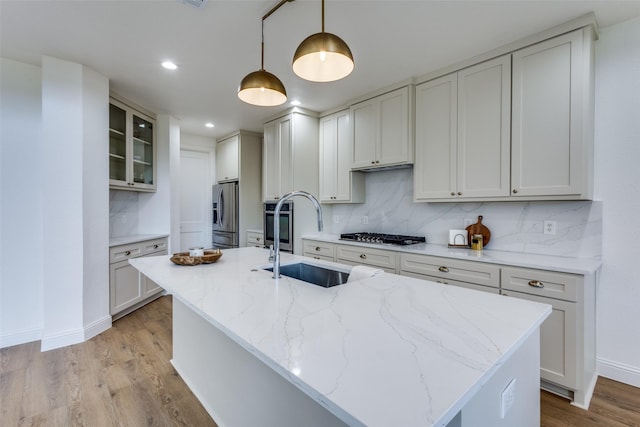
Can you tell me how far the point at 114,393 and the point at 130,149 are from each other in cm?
264

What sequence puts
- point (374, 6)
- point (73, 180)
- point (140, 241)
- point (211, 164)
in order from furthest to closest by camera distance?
1. point (211, 164)
2. point (140, 241)
3. point (73, 180)
4. point (374, 6)

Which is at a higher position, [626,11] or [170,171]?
[626,11]

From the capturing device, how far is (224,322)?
1.01 m

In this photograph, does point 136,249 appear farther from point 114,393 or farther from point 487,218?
point 487,218

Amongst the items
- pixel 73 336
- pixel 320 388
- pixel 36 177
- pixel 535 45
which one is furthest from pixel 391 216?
pixel 36 177

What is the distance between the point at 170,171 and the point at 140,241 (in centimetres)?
109

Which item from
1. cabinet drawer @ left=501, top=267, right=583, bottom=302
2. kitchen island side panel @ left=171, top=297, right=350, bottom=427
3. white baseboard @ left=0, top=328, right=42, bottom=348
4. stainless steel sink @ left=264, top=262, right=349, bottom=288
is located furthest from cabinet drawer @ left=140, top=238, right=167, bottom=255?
cabinet drawer @ left=501, top=267, right=583, bottom=302

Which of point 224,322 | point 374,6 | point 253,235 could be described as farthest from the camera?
point 253,235

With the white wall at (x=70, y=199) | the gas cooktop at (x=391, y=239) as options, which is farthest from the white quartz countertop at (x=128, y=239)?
the gas cooktop at (x=391, y=239)

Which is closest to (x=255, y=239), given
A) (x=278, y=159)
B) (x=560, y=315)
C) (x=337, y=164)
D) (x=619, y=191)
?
(x=278, y=159)

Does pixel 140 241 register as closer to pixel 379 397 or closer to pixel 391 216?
pixel 391 216

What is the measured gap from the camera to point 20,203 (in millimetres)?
2719

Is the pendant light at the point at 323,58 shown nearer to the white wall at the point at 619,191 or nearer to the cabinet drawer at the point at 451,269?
the cabinet drawer at the point at 451,269

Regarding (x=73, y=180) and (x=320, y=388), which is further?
(x=73, y=180)
